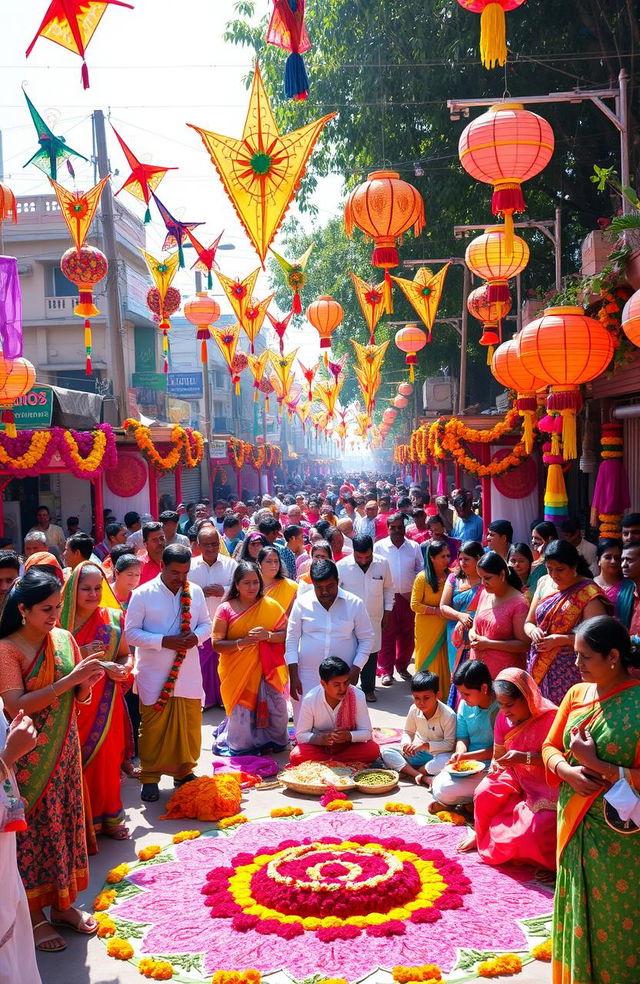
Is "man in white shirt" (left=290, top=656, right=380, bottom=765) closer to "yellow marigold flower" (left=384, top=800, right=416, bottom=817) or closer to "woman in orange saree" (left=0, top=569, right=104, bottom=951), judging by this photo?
"yellow marigold flower" (left=384, top=800, right=416, bottom=817)

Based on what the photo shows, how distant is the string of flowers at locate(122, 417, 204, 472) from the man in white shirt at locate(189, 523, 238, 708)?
8156mm

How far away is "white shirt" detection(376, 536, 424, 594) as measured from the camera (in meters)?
9.89

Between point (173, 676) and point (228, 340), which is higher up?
point (228, 340)

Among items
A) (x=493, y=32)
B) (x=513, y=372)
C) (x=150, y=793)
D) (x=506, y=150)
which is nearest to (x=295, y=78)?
(x=493, y=32)

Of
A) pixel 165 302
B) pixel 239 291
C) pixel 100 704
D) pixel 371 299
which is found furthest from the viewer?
Answer: pixel 239 291

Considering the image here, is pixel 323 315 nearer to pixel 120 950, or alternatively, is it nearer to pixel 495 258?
pixel 495 258

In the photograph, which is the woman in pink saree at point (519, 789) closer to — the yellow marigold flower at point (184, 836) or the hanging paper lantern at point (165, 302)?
the yellow marigold flower at point (184, 836)

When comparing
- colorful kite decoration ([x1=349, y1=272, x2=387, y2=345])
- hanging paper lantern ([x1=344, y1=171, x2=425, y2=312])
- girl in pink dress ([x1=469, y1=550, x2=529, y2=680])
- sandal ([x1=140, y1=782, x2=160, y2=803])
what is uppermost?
colorful kite decoration ([x1=349, y1=272, x2=387, y2=345])

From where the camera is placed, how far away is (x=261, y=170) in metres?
8.38

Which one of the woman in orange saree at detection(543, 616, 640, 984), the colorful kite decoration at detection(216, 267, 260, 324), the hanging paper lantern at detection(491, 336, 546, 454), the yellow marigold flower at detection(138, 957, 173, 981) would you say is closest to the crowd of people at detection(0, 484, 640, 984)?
the woman in orange saree at detection(543, 616, 640, 984)

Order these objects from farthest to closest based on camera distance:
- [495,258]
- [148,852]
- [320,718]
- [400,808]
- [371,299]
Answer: [371,299] < [495,258] < [320,718] < [400,808] < [148,852]

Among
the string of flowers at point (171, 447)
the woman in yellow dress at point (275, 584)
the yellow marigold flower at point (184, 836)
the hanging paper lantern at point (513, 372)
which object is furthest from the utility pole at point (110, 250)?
the yellow marigold flower at point (184, 836)

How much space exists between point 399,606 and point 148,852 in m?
4.87

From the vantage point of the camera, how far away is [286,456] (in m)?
64.8
